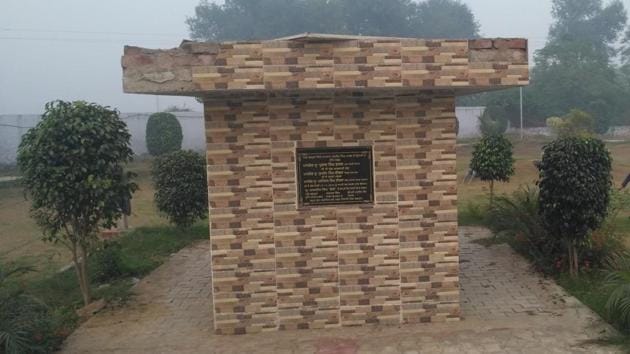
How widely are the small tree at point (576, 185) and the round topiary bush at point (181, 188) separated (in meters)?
6.58

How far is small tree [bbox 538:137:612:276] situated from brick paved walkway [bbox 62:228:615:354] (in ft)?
2.76

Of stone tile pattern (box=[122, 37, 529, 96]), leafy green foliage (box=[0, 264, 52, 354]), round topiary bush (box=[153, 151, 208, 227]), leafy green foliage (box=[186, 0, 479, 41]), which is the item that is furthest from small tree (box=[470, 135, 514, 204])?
leafy green foliage (box=[186, 0, 479, 41])

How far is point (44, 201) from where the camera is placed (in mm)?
6969

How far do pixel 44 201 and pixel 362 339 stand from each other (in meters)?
3.89

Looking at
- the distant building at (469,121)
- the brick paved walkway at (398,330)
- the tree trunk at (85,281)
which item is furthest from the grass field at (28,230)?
the distant building at (469,121)

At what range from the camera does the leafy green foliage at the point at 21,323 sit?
5.41m

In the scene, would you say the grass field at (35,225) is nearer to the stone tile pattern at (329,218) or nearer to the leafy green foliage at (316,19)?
the stone tile pattern at (329,218)

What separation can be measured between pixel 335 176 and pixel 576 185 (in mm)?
3135

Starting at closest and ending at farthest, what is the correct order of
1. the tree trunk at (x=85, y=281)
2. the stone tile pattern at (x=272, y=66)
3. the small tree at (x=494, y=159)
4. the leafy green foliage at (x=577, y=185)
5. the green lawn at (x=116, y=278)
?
the stone tile pattern at (x=272, y=66) < the green lawn at (x=116, y=278) < the leafy green foliage at (x=577, y=185) < the tree trunk at (x=85, y=281) < the small tree at (x=494, y=159)

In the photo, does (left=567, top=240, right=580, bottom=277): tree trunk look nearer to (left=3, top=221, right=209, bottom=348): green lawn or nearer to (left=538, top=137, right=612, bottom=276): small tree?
(left=538, top=137, right=612, bottom=276): small tree

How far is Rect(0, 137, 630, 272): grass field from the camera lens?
10953 millimetres

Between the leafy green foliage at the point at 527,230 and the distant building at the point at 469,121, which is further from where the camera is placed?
the distant building at the point at 469,121

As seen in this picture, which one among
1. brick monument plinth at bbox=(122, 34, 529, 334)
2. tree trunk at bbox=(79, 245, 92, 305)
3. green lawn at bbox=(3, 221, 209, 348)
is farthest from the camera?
tree trunk at bbox=(79, 245, 92, 305)

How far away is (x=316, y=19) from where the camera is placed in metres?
48.9
